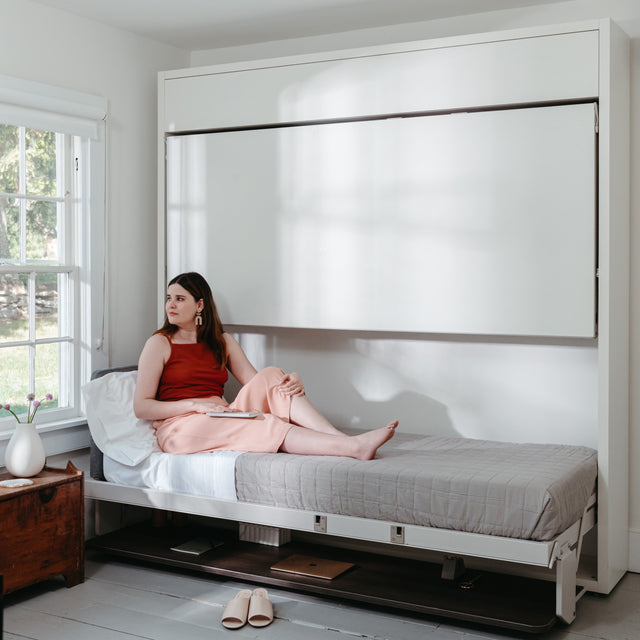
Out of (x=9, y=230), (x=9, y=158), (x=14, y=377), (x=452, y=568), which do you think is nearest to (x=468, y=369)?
(x=452, y=568)

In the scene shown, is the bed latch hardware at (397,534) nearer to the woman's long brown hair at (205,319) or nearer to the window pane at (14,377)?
the woman's long brown hair at (205,319)

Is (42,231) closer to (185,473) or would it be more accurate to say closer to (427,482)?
(185,473)

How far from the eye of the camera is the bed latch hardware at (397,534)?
9.90 ft

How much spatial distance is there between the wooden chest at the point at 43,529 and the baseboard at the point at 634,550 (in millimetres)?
2435

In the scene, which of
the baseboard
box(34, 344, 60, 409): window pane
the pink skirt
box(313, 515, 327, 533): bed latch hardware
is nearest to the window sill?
box(34, 344, 60, 409): window pane

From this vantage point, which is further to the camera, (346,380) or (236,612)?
(346,380)

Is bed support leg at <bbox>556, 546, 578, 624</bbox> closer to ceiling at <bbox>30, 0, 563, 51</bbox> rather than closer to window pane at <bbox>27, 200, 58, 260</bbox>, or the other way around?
ceiling at <bbox>30, 0, 563, 51</bbox>

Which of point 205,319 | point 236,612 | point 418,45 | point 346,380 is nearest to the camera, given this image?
point 236,612

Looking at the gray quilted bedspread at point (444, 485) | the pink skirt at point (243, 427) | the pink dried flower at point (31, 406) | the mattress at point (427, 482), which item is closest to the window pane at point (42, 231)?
the pink dried flower at point (31, 406)

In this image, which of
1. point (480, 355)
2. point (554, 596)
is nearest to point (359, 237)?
point (480, 355)

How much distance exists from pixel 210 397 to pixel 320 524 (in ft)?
3.21

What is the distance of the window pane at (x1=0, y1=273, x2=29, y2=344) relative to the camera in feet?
12.3

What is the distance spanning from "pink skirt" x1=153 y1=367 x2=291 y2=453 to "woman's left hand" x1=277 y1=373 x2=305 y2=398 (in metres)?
0.02

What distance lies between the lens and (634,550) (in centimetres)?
368
